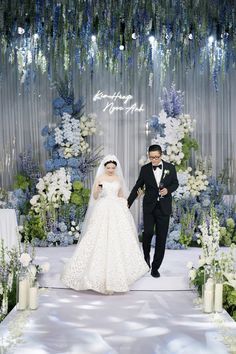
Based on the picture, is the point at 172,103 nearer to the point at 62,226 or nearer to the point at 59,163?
the point at 59,163

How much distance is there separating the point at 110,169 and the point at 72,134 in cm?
276

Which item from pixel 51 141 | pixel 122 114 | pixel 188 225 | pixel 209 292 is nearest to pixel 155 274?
pixel 209 292

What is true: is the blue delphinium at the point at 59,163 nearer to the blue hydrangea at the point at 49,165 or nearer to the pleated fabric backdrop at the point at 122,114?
the blue hydrangea at the point at 49,165

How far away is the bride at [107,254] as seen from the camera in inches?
260

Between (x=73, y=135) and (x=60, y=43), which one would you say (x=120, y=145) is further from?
(x=60, y=43)

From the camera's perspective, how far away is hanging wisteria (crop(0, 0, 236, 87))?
31.9 feet

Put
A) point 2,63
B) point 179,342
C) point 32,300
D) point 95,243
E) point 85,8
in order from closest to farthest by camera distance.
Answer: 1. point 179,342
2. point 32,300
3. point 95,243
4. point 85,8
5. point 2,63

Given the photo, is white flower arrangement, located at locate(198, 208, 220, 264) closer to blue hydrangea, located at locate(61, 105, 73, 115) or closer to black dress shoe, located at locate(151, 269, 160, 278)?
black dress shoe, located at locate(151, 269, 160, 278)

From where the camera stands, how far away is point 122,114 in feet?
35.0

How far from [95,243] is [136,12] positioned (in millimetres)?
4394

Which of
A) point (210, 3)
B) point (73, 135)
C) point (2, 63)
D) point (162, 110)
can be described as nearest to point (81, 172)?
point (73, 135)

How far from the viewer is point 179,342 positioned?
495cm

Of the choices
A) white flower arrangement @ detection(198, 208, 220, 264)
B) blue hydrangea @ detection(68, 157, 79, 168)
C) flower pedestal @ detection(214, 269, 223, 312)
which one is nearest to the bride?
white flower arrangement @ detection(198, 208, 220, 264)

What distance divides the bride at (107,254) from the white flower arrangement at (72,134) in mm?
2931
